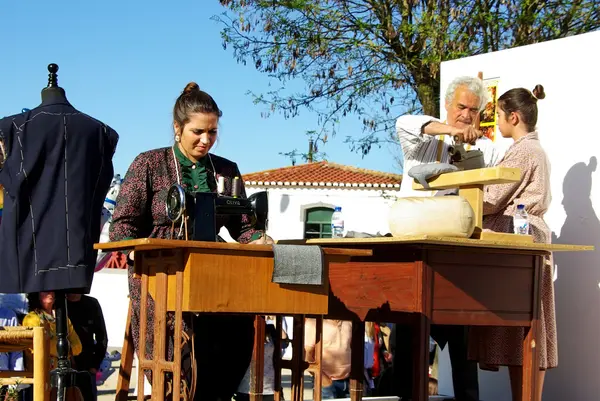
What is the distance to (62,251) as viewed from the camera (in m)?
4.72

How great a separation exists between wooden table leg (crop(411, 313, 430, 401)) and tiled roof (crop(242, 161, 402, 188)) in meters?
36.7

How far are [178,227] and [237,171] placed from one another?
1.91 feet

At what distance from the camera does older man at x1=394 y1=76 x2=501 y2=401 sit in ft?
18.5

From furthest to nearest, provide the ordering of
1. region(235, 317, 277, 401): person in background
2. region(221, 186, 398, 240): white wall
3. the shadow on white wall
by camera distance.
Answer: region(221, 186, 398, 240): white wall → region(235, 317, 277, 401): person in background → the shadow on white wall

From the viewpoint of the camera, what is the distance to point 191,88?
192 inches

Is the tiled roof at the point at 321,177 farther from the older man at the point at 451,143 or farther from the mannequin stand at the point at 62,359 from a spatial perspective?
the mannequin stand at the point at 62,359

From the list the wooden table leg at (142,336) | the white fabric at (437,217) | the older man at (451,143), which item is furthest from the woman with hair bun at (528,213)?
the wooden table leg at (142,336)

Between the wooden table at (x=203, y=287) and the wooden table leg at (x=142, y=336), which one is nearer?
the wooden table at (x=203, y=287)

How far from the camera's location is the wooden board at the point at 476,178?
16.2 feet

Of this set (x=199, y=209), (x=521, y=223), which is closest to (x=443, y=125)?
(x=521, y=223)

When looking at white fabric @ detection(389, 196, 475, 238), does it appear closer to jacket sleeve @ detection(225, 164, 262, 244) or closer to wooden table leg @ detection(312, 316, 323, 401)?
wooden table leg @ detection(312, 316, 323, 401)

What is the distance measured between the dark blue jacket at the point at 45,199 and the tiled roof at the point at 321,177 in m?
36.8

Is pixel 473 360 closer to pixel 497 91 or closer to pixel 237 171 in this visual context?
pixel 237 171

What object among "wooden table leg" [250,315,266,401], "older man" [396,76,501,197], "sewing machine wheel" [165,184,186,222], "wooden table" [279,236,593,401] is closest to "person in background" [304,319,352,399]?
"wooden table leg" [250,315,266,401]
